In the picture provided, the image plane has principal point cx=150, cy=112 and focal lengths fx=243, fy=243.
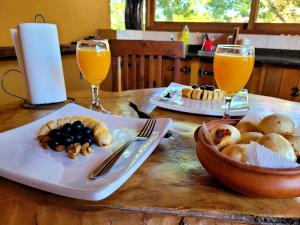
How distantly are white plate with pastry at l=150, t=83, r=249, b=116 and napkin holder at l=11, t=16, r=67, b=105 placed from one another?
34cm

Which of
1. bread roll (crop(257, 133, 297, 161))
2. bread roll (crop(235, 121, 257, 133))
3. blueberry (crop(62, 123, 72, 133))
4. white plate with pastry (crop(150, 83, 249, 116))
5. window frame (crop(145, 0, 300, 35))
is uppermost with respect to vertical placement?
window frame (crop(145, 0, 300, 35))

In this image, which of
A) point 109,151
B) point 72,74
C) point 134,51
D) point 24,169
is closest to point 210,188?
point 109,151

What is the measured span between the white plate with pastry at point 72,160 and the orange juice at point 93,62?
23 centimetres

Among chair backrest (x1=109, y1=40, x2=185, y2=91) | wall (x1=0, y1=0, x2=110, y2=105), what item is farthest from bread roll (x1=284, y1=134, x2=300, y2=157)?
wall (x1=0, y1=0, x2=110, y2=105)

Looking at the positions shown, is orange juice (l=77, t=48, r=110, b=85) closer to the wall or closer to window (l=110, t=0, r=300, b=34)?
the wall

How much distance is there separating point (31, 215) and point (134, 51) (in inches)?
42.7

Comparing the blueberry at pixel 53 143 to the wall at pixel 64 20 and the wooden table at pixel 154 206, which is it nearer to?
the wooden table at pixel 154 206

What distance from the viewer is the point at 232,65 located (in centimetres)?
64

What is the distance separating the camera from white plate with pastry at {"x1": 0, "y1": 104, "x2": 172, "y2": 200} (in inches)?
14.2

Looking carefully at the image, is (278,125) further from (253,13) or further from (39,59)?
(253,13)

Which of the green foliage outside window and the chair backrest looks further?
the green foliage outside window

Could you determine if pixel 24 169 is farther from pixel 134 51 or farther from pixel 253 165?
pixel 134 51

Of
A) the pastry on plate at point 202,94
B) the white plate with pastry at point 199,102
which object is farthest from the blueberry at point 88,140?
the pastry on plate at point 202,94

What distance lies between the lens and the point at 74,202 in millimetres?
353
